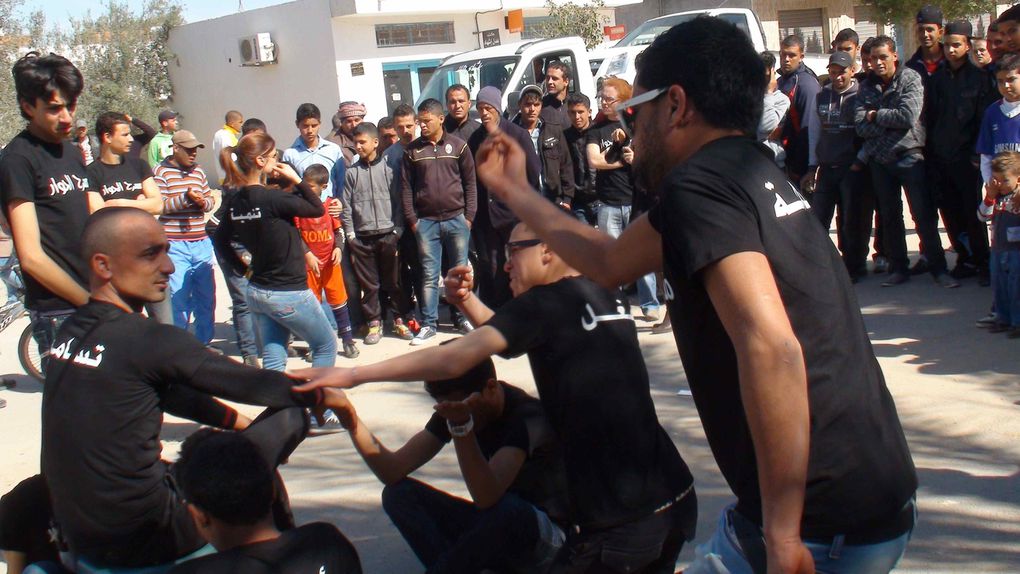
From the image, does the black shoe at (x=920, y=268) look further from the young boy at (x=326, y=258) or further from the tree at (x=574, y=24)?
the tree at (x=574, y=24)

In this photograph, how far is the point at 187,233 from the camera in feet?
26.5

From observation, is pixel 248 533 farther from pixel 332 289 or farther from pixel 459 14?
pixel 459 14

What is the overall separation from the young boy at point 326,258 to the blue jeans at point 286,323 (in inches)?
→ 52.5

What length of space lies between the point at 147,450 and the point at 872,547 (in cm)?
212

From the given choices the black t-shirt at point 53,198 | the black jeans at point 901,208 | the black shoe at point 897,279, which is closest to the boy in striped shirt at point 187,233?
the black t-shirt at point 53,198

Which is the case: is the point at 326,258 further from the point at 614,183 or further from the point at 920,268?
the point at 920,268

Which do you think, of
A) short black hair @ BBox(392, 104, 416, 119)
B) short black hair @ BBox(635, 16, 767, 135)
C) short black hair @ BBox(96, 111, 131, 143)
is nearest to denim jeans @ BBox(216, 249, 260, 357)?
short black hair @ BBox(96, 111, 131, 143)

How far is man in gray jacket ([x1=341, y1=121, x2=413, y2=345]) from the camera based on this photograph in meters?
8.63

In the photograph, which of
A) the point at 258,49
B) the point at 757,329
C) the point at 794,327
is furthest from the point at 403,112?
the point at 258,49

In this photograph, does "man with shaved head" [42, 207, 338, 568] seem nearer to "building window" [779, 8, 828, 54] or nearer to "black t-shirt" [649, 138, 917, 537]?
"black t-shirt" [649, 138, 917, 537]

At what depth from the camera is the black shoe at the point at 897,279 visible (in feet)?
28.3

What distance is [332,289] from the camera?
26.7ft

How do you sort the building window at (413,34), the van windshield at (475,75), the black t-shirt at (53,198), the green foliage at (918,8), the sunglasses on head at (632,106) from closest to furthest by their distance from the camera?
the sunglasses on head at (632,106) → the black t-shirt at (53,198) → the van windshield at (475,75) → the green foliage at (918,8) → the building window at (413,34)

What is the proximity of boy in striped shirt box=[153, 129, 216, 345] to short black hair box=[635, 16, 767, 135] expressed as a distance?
254 inches
